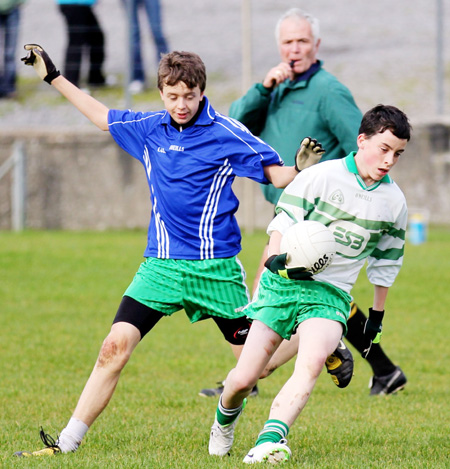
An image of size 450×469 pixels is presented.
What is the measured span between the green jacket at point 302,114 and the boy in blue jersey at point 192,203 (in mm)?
1354

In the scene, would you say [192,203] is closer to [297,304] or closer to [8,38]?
[297,304]

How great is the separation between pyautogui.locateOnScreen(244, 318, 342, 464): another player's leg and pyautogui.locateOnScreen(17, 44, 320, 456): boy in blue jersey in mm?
685

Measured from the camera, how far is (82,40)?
16.2 meters

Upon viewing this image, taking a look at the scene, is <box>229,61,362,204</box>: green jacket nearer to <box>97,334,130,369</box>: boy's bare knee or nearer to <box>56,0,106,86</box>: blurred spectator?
<box>97,334,130,369</box>: boy's bare knee

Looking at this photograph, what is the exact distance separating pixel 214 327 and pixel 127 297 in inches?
186

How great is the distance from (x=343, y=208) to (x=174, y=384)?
2.78 metres

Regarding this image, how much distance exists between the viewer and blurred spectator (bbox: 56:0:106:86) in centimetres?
1606

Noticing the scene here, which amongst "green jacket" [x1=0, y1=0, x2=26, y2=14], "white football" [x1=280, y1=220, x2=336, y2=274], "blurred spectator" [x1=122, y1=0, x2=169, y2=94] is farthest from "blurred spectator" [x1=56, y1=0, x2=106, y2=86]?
"white football" [x1=280, y1=220, x2=336, y2=274]

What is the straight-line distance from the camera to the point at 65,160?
15.9 meters

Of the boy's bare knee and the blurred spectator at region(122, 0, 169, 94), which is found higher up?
the blurred spectator at region(122, 0, 169, 94)

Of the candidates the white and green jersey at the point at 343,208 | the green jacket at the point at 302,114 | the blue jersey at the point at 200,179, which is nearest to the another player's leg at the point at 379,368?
the green jacket at the point at 302,114

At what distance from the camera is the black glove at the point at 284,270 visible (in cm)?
454

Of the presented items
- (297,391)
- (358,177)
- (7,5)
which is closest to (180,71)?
(358,177)

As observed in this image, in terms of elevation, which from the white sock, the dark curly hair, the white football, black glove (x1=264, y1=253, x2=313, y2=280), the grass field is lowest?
the grass field
